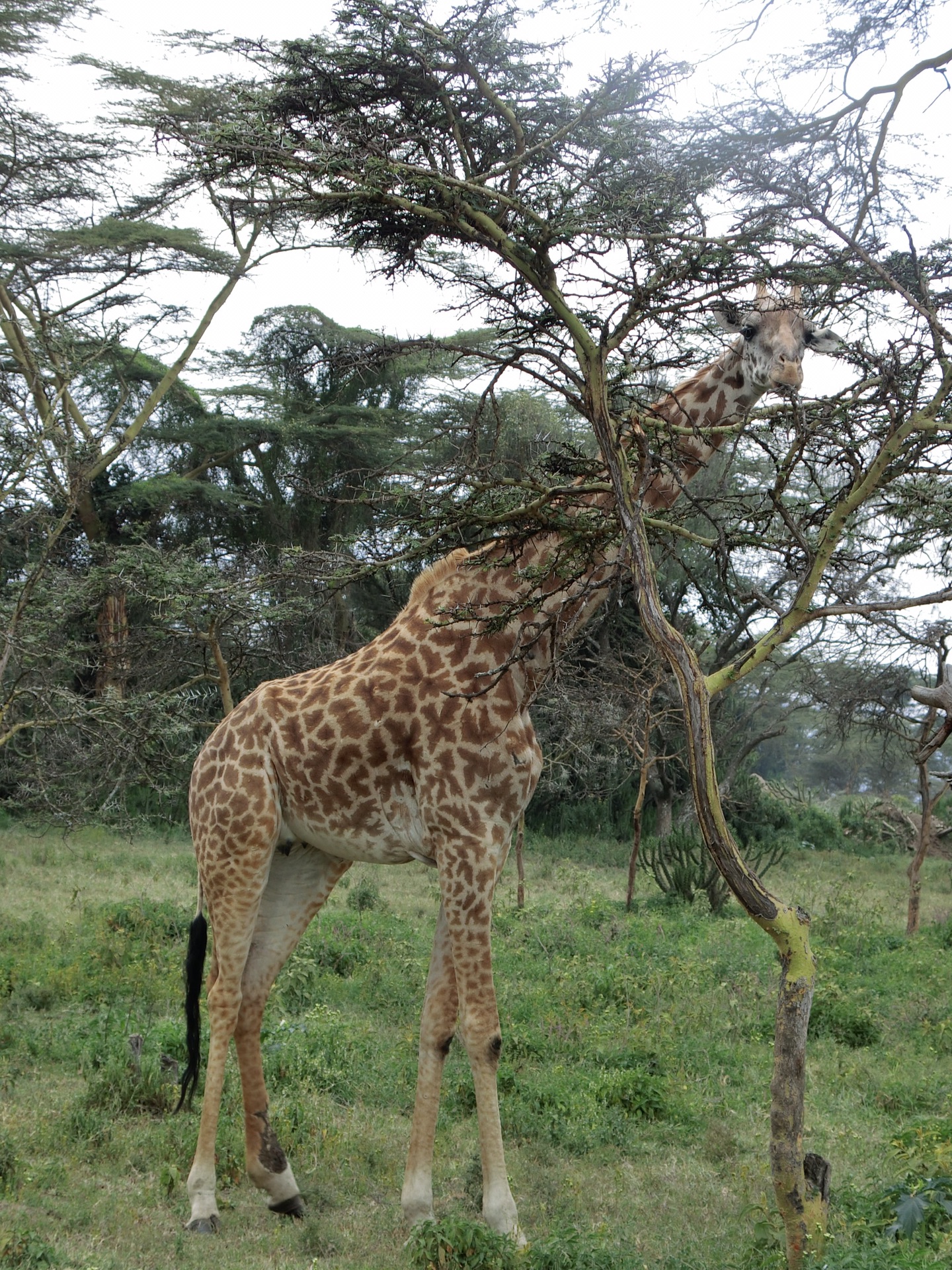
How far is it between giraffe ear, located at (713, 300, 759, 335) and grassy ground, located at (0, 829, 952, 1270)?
10.9 feet

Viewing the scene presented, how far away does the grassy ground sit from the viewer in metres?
4.70

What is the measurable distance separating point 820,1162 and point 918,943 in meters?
7.60

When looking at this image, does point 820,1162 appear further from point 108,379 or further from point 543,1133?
point 108,379

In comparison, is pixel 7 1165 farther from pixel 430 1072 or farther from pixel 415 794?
pixel 415 794

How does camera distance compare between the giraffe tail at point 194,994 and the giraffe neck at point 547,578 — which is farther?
the giraffe tail at point 194,994

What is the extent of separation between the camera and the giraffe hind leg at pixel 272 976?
5102mm

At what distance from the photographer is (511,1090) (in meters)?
6.43

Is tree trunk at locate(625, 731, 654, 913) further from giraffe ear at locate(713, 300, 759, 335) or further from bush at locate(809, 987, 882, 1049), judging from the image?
giraffe ear at locate(713, 300, 759, 335)

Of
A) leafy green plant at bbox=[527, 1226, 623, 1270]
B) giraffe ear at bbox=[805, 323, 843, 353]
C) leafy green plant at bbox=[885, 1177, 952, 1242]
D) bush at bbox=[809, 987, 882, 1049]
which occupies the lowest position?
leafy green plant at bbox=[527, 1226, 623, 1270]

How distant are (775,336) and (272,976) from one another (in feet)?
11.9

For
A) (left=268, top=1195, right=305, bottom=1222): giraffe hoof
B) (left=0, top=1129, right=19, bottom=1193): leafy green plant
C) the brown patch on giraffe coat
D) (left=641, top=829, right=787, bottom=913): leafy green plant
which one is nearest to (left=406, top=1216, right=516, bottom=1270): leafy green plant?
(left=268, top=1195, right=305, bottom=1222): giraffe hoof

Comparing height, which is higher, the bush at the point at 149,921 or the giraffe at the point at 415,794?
the giraffe at the point at 415,794

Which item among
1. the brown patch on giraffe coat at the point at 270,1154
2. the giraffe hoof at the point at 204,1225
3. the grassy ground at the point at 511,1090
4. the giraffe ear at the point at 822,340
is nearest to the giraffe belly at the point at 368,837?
the brown patch on giraffe coat at the point at 270,1154

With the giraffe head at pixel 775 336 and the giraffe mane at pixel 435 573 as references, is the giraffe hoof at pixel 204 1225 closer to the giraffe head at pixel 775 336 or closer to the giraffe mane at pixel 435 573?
the giraffe mane at pixel 435 573
